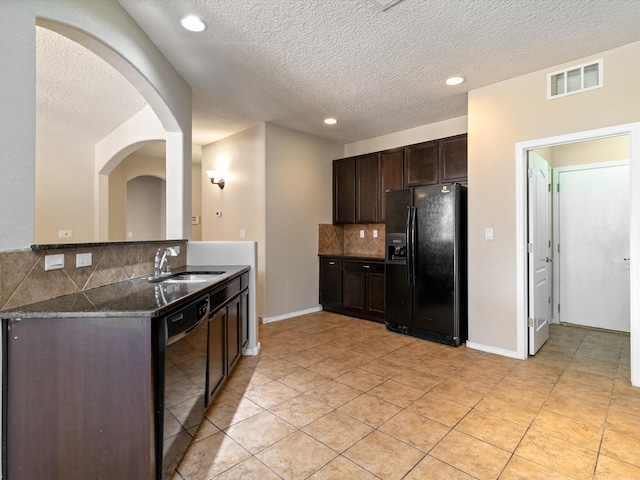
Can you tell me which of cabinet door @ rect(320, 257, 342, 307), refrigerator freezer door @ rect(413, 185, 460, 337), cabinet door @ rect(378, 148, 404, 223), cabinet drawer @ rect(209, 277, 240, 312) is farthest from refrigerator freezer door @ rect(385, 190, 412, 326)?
cabinet drawer @ rect(209, 277, 240, 312)

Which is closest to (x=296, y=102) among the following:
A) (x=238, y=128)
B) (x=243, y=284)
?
(x=238, y=128)

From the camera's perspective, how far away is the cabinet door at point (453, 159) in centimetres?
412

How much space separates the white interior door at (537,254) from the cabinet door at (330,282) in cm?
250

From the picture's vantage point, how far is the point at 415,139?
4.91 meters

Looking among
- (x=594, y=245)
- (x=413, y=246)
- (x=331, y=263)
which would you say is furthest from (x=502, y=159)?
(x=331, y=263)

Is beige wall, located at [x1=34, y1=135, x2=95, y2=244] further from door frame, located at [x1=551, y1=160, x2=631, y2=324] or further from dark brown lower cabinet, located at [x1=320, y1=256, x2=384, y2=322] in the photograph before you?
door frame, located at [x1=551, y1=160, x2=631, y2=324]

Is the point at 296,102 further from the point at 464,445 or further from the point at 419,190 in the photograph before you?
the point at 464,445

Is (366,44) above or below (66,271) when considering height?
above

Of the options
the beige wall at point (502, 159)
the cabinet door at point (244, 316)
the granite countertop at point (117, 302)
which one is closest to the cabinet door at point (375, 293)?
the beige wall at point (502, 159)

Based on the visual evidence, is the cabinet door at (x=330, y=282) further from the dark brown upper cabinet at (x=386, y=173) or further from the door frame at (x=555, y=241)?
the door frame at (x=555, y=241)

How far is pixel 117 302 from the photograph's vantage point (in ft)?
5.10

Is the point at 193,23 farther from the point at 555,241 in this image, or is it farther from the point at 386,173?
the point at 555,241

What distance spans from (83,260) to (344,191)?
4.04 meters

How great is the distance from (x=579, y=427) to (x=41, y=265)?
10.5 ft
